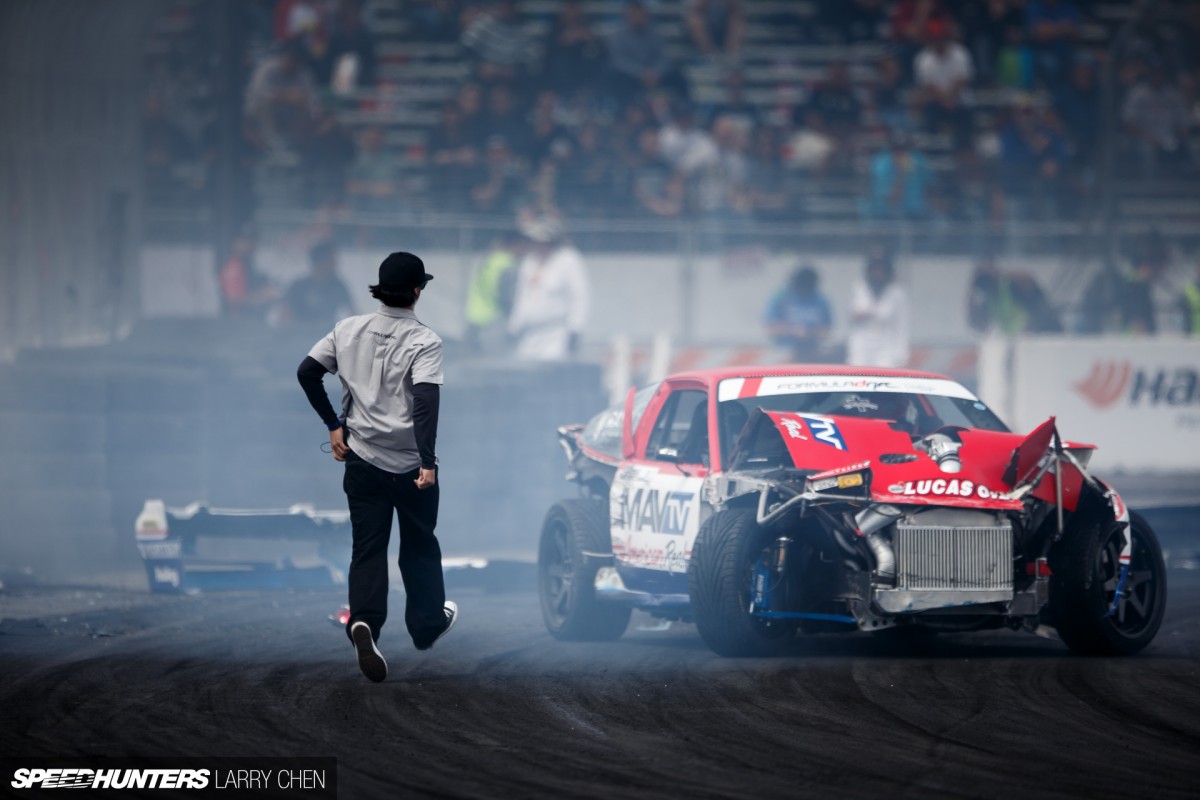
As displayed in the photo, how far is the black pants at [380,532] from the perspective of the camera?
7.39 m

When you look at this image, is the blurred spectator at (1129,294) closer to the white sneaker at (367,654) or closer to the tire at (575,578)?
the tire at (575,578)

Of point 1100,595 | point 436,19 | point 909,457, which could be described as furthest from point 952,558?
point 436,19

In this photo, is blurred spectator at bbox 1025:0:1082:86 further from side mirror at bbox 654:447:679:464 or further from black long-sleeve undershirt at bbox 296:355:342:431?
black long-sleeve undershirt at bbox 296:355:342:431

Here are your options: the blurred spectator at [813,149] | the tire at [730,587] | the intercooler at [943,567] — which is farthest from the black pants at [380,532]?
the blurred spectator at [813,149]

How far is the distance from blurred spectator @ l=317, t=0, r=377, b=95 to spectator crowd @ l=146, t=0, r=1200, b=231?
0.02m

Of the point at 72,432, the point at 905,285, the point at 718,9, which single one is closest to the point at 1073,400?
the point at 905,285

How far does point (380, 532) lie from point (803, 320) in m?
12.4

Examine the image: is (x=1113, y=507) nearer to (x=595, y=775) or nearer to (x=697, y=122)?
(x=595, y=775)

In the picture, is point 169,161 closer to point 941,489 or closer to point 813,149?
point 813,149

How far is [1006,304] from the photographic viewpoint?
66.2 feet

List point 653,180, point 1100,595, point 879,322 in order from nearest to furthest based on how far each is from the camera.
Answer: point 1100,595
point 879,322
point 653,180

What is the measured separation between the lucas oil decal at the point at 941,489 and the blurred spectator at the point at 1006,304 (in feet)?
40.0

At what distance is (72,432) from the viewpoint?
13.3 m

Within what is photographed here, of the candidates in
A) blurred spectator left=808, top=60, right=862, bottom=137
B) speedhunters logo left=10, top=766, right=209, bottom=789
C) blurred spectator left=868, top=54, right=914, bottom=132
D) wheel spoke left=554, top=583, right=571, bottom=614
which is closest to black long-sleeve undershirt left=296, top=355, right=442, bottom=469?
speedhunters logo left=10, top=766, right=209, bottom=789
